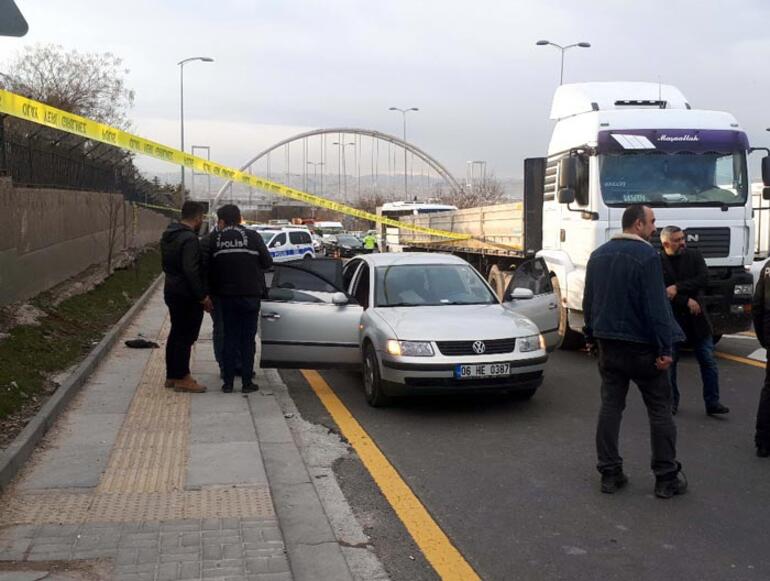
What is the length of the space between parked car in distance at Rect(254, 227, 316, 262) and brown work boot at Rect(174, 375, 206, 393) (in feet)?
78.8

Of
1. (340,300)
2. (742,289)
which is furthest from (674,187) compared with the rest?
(340,300)

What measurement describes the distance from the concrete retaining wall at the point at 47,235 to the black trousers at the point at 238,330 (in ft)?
14.7

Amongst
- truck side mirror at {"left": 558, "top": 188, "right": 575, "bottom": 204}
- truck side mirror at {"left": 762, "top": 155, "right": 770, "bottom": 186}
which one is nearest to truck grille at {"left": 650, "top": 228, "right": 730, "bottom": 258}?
truck side mirror at {"left": 762, "top": 155, "right": 770, "bottom": 186}

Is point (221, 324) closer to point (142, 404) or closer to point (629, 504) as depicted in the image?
point (142, 404)

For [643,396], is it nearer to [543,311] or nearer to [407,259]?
[543,311]

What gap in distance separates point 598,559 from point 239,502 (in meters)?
2.12

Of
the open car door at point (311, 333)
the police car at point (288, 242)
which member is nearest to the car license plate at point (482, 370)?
the open car door at point (311, 333)

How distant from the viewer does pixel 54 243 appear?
15.3 meters

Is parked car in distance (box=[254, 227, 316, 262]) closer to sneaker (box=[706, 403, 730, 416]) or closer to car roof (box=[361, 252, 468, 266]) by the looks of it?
car roof (box=[361, 252, 468, 266])

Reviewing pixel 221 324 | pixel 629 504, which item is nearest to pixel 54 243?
pixel 221 324

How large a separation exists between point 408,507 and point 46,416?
3.24m

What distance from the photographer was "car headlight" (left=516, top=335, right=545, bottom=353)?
754 cm

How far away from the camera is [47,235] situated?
48.1 ft

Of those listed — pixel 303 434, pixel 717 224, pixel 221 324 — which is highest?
pixel 717 224
